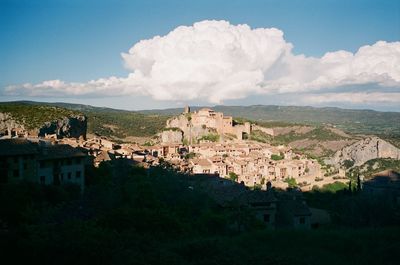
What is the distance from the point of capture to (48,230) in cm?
1513

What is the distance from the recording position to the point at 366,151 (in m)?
102

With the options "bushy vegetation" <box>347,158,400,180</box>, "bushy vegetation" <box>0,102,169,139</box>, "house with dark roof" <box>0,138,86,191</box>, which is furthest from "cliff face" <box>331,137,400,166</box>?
"house with dark roof" <box>0,138,86,191</box>

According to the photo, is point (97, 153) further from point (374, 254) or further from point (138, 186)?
point (374, 254)

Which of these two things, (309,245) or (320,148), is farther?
(320,148)

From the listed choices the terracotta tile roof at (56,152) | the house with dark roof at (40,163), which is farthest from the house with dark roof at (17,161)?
the terracotta tile roof at (56,152)

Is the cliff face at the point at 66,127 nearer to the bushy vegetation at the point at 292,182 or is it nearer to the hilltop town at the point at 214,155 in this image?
the hilltop town at the point at 214,155

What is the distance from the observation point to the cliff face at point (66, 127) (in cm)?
6384

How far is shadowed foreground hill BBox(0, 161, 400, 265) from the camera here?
13766 millimetres

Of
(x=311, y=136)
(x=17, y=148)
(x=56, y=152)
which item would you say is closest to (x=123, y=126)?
(x=311, y=136)

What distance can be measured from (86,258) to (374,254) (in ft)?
38.7

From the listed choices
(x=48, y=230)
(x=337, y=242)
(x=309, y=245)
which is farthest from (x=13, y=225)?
(x=337, y=242)

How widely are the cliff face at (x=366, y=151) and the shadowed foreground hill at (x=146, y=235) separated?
80.0 m

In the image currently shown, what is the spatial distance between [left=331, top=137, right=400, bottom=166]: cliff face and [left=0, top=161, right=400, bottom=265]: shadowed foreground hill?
80.0 metres

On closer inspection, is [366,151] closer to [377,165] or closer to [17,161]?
[377,165]
